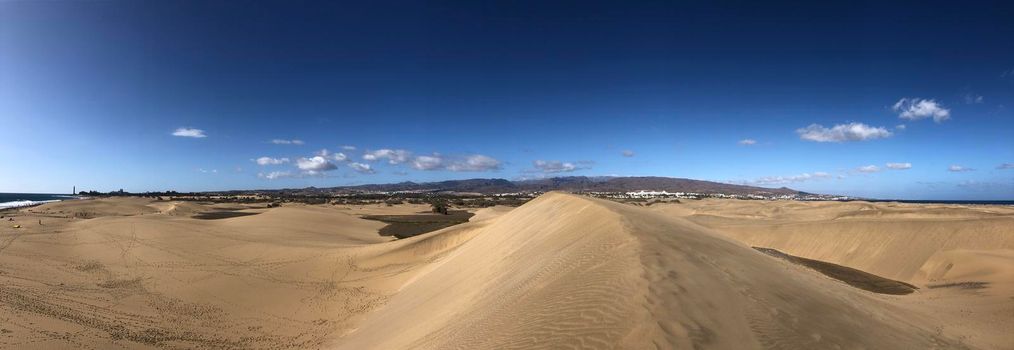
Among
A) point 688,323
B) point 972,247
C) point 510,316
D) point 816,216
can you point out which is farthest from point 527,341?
point 816,216

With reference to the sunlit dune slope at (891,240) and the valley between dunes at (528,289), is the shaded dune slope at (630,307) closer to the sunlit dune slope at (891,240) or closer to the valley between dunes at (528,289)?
the valley between dunes at (528,289)

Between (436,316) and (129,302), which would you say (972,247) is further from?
(129,302)

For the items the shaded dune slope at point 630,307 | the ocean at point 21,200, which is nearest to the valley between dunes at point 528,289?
the shaded dune slope at point 630,307

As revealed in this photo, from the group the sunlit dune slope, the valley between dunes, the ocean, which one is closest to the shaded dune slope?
the valley between dunes

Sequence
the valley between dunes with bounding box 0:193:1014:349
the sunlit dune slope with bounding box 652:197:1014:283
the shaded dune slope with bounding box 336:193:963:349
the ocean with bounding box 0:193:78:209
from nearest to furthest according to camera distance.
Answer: the shaded dune slope with bounding box 336:193:963:349, the valley between dunes with bounding box 0:193:1014:349, the sunlit dune slope with bounding box 652:197:1014:283, the ocean with bounding box 0:193:78:209

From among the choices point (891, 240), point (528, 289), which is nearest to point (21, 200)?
point (528, 289)

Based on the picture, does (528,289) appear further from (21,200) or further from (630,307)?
(21,200)

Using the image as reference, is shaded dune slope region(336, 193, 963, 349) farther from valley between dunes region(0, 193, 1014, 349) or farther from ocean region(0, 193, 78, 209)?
ocean region(0, 193, 78, 209)
